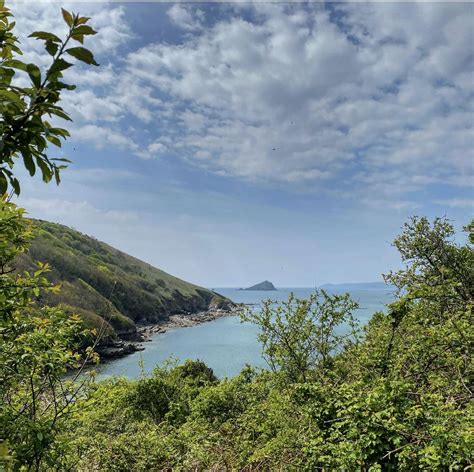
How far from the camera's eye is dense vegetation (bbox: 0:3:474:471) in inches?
129

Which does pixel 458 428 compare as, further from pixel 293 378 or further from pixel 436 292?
pixel 293 378

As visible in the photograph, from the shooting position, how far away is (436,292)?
335 inches

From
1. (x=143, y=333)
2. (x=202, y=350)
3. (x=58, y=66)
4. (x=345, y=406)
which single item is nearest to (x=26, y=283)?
(x=58, y=66)

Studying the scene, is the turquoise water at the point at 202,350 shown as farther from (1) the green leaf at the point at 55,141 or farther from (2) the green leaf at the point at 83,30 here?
(2) the green leaf at the point at 83,30

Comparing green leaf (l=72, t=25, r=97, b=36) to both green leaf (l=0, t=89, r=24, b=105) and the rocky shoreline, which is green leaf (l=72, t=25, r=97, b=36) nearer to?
green leaf (l=0, t=89, r=24, b=105)

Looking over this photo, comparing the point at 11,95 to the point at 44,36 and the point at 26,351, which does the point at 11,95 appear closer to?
the point at 44,36

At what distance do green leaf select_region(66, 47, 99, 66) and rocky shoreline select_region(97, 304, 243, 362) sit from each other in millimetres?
26905

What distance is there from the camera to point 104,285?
97062 mm

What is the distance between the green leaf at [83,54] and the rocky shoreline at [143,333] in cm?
2690

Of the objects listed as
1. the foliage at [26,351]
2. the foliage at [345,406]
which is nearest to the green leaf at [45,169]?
the foliage at [26,351]

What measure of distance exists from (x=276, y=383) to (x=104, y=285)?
93.1 metres

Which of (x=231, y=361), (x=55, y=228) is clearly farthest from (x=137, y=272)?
(x=231, y=361)

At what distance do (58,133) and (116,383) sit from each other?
77.3 feet

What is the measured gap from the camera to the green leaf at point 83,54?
2.00 metres
